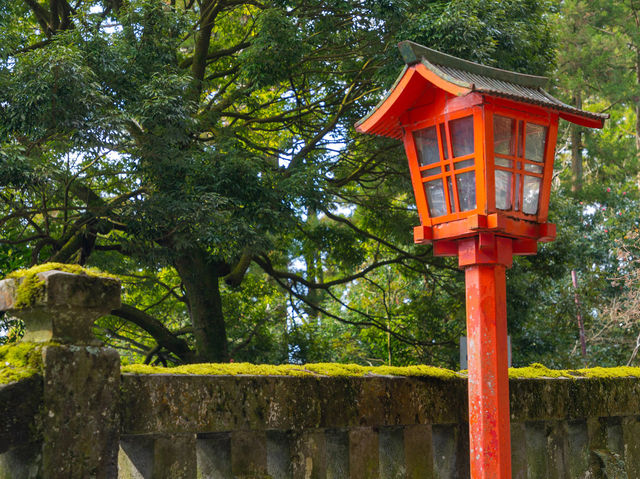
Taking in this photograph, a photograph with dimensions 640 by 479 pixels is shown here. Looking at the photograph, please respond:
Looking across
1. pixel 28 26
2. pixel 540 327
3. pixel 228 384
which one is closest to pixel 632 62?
pixel 540 327

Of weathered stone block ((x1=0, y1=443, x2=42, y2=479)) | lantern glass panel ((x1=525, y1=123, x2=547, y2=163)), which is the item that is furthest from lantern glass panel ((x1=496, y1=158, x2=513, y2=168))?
weathered stone block ((x1=0, y1=443, x2=42, y2=479))

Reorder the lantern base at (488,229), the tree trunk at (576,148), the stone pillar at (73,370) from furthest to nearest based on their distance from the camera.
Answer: the tree trunk at (576,148)
the lantern base at (488,229)
the stone pillar at (73,370)

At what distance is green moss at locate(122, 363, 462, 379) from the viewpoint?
278 centimetres

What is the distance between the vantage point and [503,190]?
4242mm

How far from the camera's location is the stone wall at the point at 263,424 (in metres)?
2.34

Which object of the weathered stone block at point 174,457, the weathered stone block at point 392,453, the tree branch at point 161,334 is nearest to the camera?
the weathered stone block at point 174,457

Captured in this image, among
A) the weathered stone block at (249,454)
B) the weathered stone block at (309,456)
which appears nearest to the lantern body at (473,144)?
the weathered stone block at (309,456)

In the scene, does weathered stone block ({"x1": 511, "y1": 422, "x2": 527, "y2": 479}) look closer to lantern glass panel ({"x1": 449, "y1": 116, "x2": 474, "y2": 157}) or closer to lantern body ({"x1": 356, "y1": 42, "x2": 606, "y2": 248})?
lantern body ({"x1": 356, "y1": 42, "x2": 606, "y2": 248})

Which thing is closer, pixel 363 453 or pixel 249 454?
pixel 249 454

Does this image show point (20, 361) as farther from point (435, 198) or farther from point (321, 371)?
point (435, 198)

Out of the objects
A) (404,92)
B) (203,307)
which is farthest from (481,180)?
(203,307)

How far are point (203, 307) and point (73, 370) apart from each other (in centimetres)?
862

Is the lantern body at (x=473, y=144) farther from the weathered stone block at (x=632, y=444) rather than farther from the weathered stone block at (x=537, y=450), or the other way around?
the weathered stone block at (x=632, y=444)

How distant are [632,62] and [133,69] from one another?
18.4 metres
